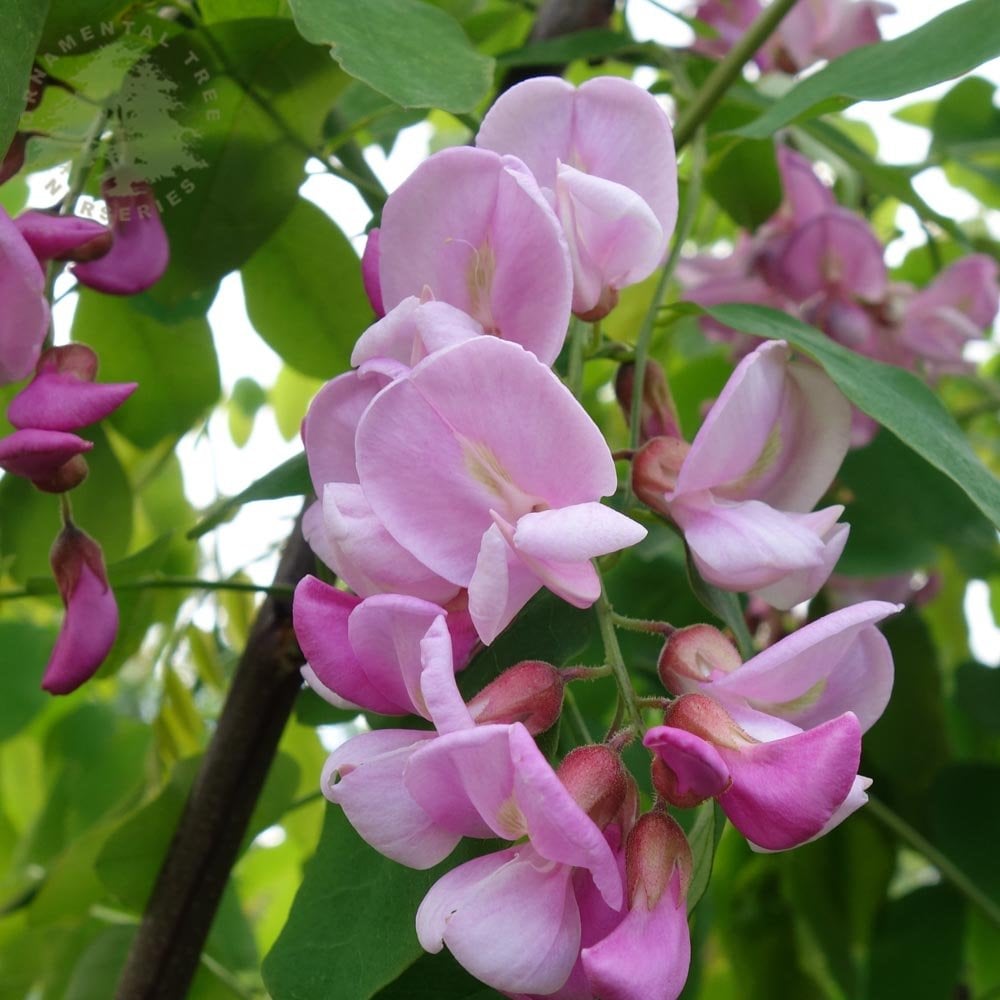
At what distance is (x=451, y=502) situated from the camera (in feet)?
1.14

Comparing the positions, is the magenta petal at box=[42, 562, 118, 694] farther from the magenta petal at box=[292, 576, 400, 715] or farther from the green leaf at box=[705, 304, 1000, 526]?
the green leaf at box=[705, 304, 1000, 526]

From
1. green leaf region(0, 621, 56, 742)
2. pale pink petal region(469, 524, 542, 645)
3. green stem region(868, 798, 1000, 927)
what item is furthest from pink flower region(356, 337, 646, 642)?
green leaf region(0, 621, 56, 742)

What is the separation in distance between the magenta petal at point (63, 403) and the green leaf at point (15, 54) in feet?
0.32

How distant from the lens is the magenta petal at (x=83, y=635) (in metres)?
0.48

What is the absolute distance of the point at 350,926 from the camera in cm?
38

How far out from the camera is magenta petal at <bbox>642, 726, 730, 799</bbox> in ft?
0.98

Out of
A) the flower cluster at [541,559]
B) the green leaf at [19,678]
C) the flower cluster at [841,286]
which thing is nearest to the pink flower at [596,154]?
the flower cluster at [541,559]

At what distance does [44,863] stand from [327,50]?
668mm

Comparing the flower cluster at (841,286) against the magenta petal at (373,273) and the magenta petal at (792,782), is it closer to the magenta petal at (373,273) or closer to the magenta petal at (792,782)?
the magenta petal at (373,273)

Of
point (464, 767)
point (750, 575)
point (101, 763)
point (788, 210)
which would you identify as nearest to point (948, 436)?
point (750, 575)

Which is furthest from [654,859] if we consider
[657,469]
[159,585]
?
[159,585]

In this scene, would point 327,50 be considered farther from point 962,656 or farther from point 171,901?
point 962,656

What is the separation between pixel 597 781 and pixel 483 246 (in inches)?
7.0

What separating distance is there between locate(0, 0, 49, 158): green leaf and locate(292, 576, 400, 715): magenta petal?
179mm
